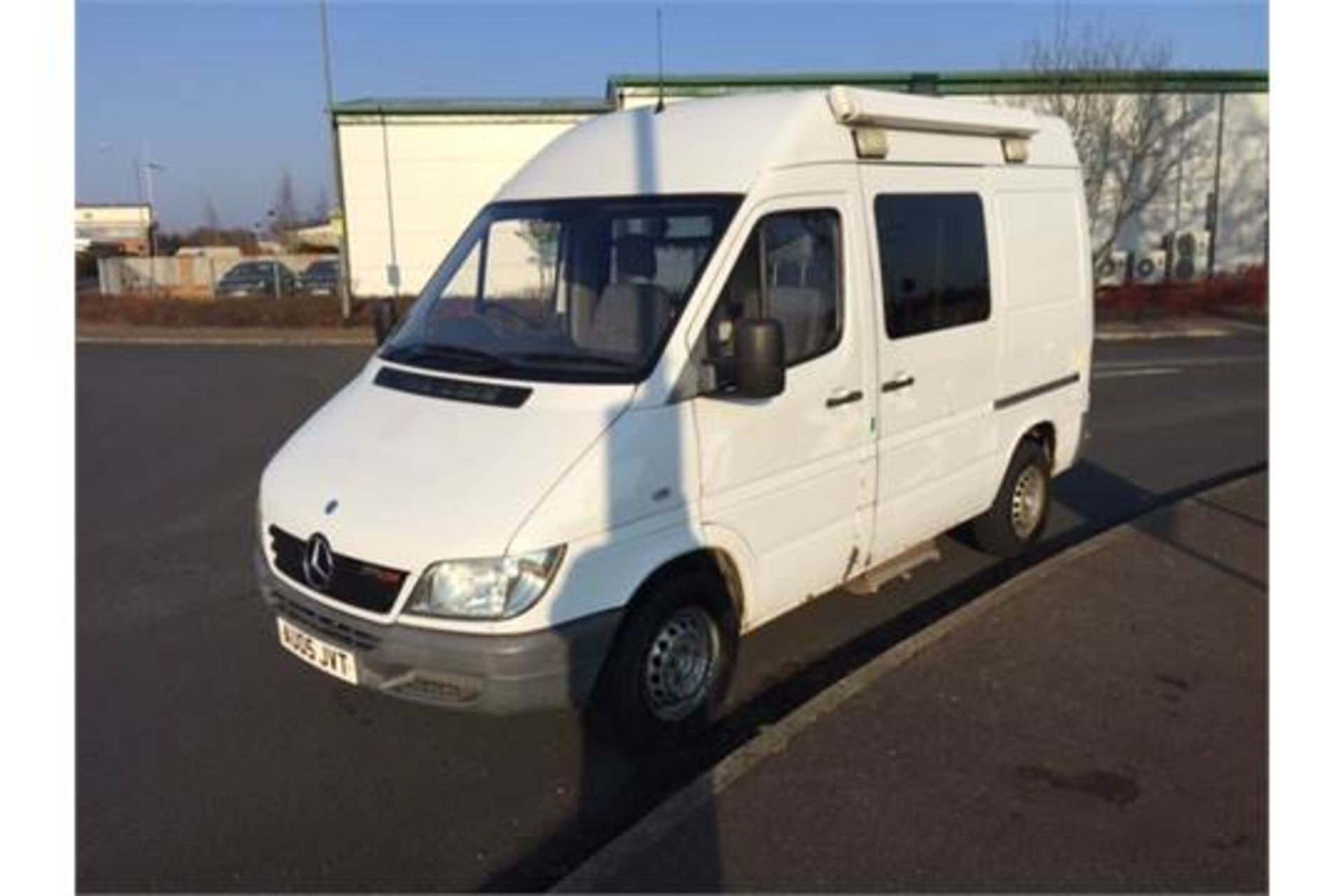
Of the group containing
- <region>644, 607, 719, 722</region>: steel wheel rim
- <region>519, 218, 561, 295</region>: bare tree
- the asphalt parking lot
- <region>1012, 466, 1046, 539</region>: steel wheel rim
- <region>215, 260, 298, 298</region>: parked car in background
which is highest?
<region>215, 260, 298, 298</region>: parked car in background

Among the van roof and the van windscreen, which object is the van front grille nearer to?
the van windscreen

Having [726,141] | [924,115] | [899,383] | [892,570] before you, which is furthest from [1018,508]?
[726,141]

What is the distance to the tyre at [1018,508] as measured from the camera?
6.23m

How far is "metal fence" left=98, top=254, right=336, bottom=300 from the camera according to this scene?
3872cm

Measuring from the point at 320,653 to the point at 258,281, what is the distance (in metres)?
35.6

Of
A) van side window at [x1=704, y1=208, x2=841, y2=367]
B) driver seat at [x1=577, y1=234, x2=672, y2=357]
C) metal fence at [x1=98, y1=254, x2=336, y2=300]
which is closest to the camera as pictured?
driver seat at [x1=577, y1=234, x2=672, y2=357]

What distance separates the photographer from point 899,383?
4.90m

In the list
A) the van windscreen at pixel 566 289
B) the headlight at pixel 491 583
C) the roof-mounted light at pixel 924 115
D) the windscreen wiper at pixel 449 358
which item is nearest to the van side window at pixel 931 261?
the roof-mounted light at pixel 924 115

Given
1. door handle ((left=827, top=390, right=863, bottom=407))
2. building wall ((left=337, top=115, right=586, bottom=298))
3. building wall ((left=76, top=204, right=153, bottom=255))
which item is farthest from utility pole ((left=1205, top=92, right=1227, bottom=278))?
building wall ((left=76, top=204, right=153, bottom=255))

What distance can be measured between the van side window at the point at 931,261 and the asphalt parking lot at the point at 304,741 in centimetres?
162

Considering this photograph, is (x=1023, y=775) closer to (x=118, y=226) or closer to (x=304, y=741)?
(x=304, y=741)

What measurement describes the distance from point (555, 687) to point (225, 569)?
3854 millimetres

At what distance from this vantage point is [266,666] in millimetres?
4973

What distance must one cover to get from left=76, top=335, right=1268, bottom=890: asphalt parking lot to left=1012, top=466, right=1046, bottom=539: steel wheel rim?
33 cm
